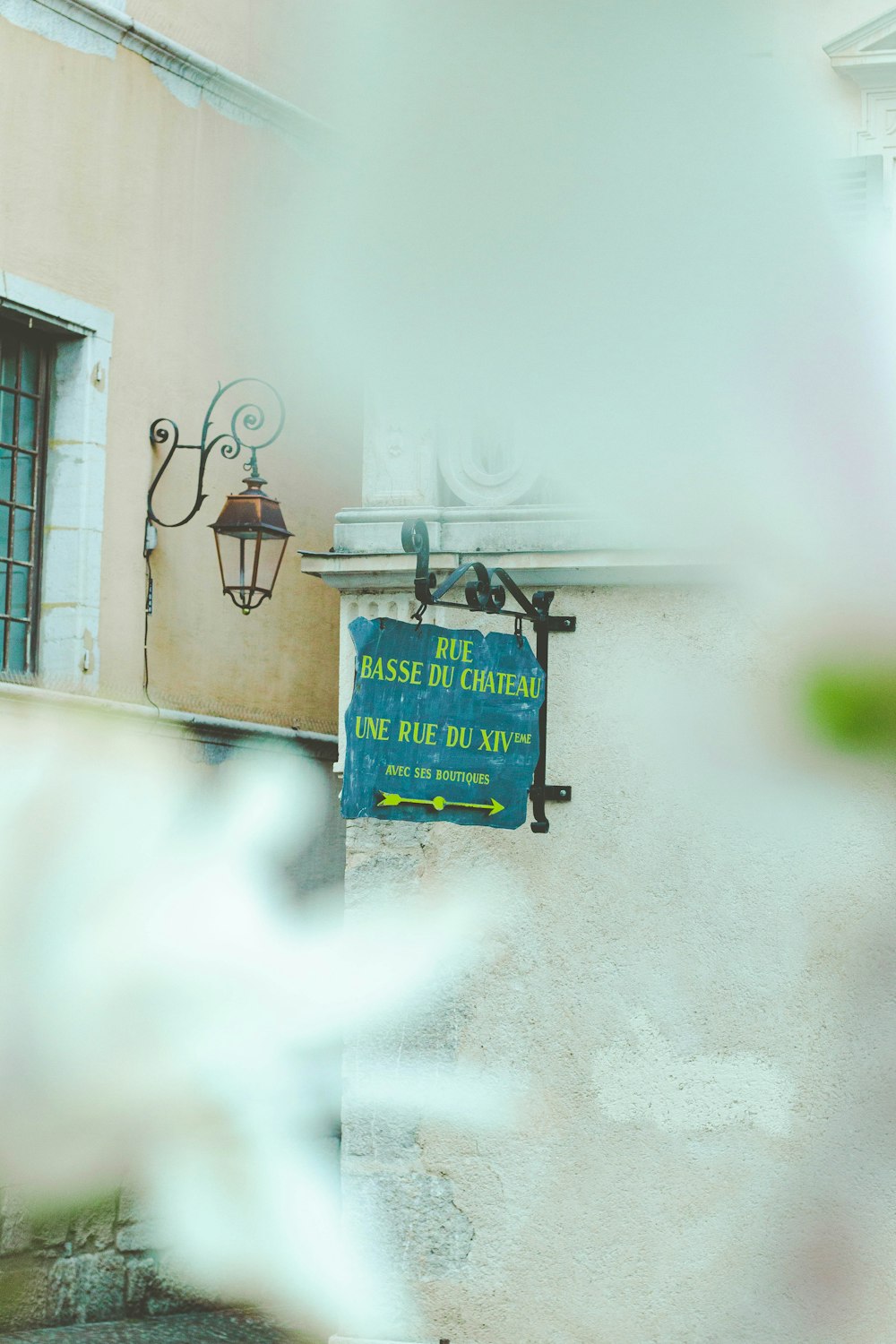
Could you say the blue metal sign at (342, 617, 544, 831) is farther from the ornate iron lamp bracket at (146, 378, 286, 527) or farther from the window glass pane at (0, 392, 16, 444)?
the window glass pane at (0, 392, 16, 444)

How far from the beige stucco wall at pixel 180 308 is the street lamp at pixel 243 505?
0.09 meters

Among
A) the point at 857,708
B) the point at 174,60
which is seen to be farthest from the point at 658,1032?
the point at 174,60

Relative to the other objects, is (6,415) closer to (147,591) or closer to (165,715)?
(147,591)

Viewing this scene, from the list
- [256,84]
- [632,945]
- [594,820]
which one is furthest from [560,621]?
[256,84]

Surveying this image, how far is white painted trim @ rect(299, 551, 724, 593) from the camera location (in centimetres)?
538

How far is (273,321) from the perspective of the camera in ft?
29.5

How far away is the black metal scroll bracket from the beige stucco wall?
2864 millimetres

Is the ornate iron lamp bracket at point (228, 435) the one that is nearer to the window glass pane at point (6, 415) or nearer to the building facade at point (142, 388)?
the building facade at point (142, 388)

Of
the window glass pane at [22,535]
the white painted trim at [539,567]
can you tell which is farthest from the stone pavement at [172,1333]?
the white painted trim at [539,567]

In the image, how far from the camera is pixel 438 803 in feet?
16.4

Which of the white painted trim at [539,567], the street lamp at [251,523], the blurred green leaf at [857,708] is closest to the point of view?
the blurred green leaf at [857,708]

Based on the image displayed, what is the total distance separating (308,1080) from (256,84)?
4.97 meters

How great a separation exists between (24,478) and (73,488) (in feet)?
0.74

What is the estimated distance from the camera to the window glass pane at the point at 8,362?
7590mm
